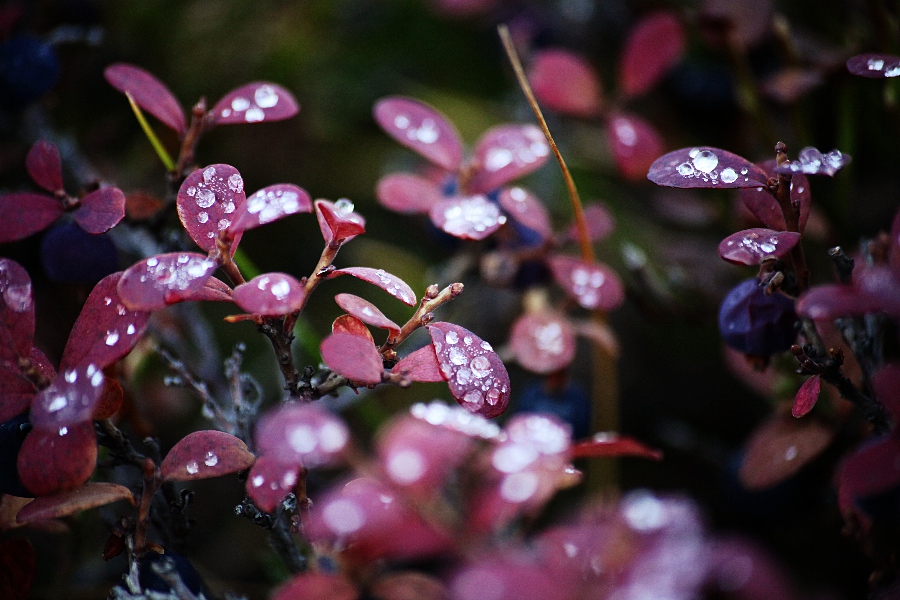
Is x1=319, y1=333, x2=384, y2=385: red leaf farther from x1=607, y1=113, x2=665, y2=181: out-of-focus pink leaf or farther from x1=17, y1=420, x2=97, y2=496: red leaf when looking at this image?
x1=607, y1=113, x2=665, y2=181: out-of-focus pink leaf

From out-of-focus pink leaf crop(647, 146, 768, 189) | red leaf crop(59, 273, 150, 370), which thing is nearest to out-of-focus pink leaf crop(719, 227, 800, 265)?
out-of-focus pink leaf crop(647, 146, 768, 189)

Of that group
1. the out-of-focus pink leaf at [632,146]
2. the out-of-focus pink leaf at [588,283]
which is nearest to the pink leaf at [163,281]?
the out-of-focus pink leaf at [588,283]

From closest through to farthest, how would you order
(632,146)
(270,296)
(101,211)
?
(270,296), (101,211), (632,146)

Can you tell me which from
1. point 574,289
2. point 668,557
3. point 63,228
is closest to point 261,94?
point 63,228

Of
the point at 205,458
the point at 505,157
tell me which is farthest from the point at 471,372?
the point at 505,157

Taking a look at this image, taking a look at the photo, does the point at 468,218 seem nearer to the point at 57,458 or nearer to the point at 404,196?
the point at 404,196

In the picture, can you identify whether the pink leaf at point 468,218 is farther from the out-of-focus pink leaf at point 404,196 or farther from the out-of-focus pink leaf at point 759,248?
the out-of-focus pink leaf at point 759,248
